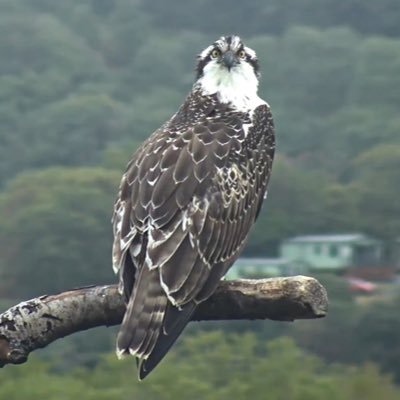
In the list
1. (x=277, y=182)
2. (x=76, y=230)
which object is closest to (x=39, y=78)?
(x=277, y=182)

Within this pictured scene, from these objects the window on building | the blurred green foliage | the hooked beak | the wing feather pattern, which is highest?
the window on building

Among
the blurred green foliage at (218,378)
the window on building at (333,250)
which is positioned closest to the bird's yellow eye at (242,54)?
the blurred green foliage at (218,378)

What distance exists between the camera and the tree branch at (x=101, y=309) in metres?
11.3

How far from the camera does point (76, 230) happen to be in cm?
8031

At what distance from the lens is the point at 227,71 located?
1413cm

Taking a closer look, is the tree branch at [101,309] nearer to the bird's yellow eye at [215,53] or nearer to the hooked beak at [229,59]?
the hooked beak at [229,59]

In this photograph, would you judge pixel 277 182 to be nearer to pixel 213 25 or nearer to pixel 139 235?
pixel 213 25

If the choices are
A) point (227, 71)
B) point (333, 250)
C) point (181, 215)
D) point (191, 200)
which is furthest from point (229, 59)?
point (333, 250)

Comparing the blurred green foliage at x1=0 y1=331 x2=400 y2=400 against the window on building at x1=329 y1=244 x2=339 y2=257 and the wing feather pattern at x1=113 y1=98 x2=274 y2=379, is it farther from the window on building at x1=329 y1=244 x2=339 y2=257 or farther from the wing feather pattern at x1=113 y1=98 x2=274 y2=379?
the wing feather pattern at x1=113 y1=98 x2=274 y2=379

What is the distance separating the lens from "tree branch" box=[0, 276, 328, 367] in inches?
444

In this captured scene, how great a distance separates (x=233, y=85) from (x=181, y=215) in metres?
1.90

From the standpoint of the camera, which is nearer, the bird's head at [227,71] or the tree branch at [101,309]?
the tree branch at [101,309]

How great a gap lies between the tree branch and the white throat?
2.29 metres

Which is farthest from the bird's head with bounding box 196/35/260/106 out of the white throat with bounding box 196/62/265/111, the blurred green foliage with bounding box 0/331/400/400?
the blurred green foliage with bounding box 0/331/400/400
